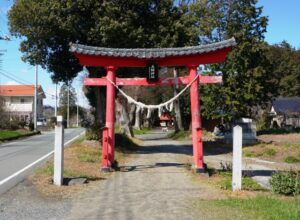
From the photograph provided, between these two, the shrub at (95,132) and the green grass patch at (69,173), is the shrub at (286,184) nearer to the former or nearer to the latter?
the green grass patch at (69,173)

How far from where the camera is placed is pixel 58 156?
1238 centimetres

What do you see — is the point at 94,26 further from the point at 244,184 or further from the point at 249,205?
the point at 249,205

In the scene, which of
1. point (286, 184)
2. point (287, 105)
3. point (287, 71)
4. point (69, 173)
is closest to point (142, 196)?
point (286, 184)

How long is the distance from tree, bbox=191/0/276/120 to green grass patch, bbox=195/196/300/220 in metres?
27.1

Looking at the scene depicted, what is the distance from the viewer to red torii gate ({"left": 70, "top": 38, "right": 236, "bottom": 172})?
14.7 meters

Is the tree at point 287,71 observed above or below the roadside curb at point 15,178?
above

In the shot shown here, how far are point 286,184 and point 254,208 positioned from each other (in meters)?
1.90

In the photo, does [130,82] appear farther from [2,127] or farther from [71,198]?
[2,127]

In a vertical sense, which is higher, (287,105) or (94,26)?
(94,26)

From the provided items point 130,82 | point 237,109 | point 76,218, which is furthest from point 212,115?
point 76,218

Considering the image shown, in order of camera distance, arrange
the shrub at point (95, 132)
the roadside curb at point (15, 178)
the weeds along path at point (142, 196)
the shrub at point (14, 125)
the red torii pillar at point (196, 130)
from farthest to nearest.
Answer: the shrub at point (14, 125) < the shrub at point (95, 132) < the red torii pillar at point (196, 130) < the roadside curb at point (15, 178) < the weeds along path at point (142, 196)

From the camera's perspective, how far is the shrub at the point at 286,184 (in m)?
10.4

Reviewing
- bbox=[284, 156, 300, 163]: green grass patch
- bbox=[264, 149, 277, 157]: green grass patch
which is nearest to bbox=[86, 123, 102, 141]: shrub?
bbox=[264, 149, 277, 157]: green grass patch

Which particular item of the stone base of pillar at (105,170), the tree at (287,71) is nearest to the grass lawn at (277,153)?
the stone base of pillar at (105,170)
